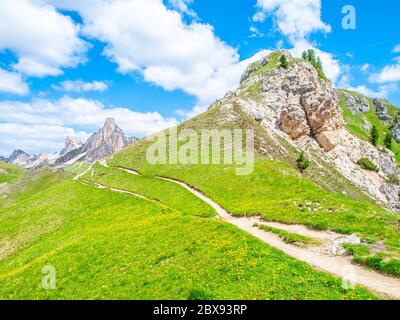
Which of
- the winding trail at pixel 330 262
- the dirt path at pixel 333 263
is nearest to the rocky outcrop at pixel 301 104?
the winding trail at pixel 330 262

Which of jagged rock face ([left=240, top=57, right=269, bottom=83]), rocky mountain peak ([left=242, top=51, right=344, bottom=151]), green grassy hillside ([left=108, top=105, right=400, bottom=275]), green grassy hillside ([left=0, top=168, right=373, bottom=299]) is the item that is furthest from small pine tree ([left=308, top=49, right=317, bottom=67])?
green grassy hillside ([left=0, top=168, right=373, bottom=299])

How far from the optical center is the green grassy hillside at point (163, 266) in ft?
55.9

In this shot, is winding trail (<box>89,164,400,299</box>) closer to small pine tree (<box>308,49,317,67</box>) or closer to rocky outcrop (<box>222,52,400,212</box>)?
rocky outcrop (<box>222,52,400,212</box>)

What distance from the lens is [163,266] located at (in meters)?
22.2

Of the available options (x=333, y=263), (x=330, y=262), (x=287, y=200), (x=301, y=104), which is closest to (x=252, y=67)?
(x=301, y=104)

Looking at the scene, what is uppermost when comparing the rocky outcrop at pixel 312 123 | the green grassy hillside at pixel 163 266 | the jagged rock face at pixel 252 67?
the jagged rock face at pixel 252 67

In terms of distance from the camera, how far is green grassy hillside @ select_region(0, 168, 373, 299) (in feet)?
55.9

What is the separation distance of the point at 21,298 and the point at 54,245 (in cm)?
1709

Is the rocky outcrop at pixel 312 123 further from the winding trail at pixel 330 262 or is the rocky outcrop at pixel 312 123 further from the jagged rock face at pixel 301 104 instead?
the winding trail at pixel 330 262

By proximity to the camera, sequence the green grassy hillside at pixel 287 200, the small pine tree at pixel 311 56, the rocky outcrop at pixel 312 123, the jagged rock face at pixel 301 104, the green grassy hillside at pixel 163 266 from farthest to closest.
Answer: the small pine tree at pixel 311 56
the jagged rock face at pixel 301 104
the rocky outcrop at pixel 312 123
the green grassy hillside at pixel 287 200
the green grassy hillside at pixel 163 266

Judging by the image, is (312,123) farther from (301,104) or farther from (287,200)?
(287,200)

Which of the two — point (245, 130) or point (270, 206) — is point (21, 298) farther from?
point (245, 130)

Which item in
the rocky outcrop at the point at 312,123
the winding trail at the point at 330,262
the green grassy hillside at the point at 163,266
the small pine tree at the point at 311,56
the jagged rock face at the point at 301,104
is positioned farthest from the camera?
the small pine tree at the point at 311,56
